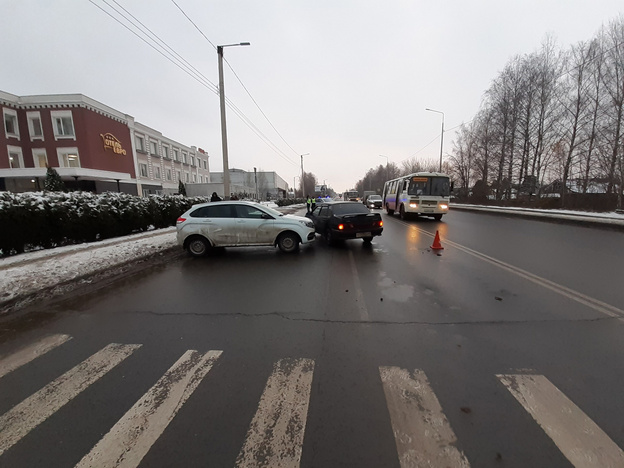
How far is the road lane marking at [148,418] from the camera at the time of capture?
197 cm

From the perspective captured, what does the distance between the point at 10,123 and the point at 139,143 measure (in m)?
12.2

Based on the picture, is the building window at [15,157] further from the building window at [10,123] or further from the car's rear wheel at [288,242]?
the car's rear wheel at [288,242]

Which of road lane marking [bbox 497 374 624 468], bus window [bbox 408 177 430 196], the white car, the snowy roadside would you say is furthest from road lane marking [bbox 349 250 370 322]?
bus window [bbox 408 177 430 196]

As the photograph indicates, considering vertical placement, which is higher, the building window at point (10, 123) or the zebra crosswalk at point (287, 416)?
the building window at point (10, 123)

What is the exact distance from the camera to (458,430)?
2.15 meters

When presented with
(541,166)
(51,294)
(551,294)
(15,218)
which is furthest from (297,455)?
(541,166)

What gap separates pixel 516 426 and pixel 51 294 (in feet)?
23.8

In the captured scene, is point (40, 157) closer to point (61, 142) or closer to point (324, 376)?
point (61, 142)

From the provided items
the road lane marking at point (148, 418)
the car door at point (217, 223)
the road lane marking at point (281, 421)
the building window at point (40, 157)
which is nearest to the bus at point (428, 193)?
the car door at point (217, 223)

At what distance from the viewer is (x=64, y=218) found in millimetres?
9117

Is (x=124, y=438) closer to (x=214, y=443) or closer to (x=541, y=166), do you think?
(x=214, y=443)

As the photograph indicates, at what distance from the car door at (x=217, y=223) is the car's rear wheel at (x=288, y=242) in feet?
4.51

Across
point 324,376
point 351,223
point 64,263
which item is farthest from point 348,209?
point 64,263

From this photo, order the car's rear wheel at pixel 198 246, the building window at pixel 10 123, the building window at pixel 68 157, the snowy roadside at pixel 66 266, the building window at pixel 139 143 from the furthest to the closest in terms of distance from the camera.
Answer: the building window at pixel 139 143 < the building window at pixel 68 157 < the building window at pixel 10 123 < the car's rear wheel at pixel 198 246 < the snowy roadside at pixel 66 266
